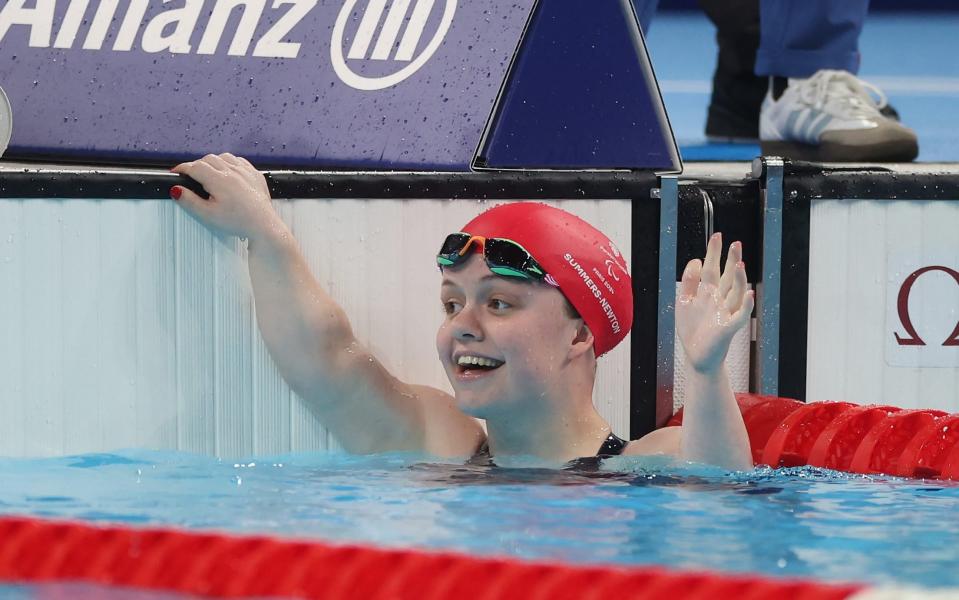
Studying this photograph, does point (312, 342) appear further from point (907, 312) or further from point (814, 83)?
point (814, 83)

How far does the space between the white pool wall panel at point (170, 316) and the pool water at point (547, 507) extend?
60 millimetres

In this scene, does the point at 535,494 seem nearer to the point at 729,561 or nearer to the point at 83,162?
the point at 729,561

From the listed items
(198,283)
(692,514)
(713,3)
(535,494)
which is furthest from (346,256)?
(713,3)

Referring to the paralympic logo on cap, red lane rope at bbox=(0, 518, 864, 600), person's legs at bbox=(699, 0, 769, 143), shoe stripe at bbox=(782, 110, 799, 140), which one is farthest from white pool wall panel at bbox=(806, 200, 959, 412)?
person's legs at bbox=(699, 0, 769, 143)

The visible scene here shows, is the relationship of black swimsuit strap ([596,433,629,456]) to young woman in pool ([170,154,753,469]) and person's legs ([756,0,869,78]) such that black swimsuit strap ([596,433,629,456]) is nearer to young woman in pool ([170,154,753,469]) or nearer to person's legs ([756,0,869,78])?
young woman in pool ([170,154,753,469])

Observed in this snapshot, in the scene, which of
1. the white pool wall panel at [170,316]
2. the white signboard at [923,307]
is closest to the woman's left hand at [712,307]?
the white pool wall panel at [170,316]

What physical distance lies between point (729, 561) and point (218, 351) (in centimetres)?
112

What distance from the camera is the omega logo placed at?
2752 millimetres

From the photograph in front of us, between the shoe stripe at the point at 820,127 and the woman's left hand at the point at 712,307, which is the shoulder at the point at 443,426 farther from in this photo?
the shoe stripe at the point at 820,127

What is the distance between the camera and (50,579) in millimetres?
1875

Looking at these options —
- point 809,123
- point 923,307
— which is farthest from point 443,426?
point 809,123

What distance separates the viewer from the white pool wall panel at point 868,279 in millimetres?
2738

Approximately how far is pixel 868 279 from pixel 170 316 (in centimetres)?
139

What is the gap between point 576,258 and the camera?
241 centimetres
